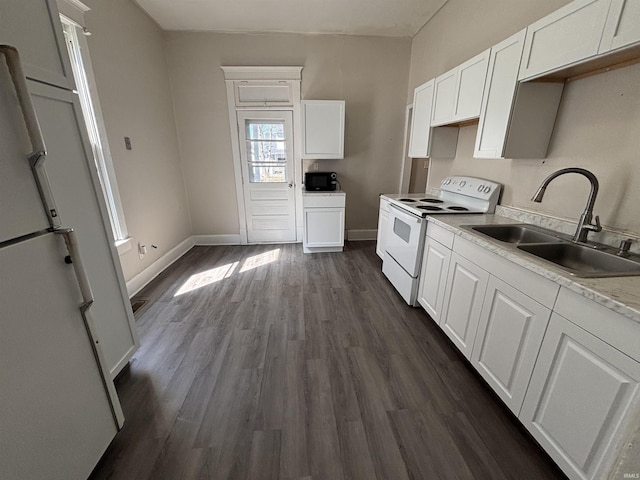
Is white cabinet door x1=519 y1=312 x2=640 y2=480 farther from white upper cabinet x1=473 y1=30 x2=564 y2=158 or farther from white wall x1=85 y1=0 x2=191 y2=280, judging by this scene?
white wall x1=85 y1=0 x2=191 y2=280

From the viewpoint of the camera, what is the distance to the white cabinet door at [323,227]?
147 inches

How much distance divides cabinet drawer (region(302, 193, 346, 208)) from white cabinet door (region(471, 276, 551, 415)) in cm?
246

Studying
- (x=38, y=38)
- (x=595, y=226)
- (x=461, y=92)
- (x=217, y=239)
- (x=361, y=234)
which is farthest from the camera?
(x=361, y=234)

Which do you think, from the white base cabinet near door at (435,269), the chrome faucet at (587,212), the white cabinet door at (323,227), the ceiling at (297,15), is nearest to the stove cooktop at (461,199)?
the white base cabinet near door at (435,269)

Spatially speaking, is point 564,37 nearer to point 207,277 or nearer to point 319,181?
point 319,181

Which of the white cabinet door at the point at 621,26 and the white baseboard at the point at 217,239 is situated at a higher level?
the white cabinet door at the point at 621,26

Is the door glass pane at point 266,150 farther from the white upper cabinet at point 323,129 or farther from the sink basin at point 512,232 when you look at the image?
the sink basin at point 512,232

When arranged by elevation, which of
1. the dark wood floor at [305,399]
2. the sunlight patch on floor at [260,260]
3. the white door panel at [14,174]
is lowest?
the dark wood floor at [305,399]

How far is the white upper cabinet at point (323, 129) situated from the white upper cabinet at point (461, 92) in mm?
1377

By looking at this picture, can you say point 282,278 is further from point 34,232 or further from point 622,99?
point 622,99

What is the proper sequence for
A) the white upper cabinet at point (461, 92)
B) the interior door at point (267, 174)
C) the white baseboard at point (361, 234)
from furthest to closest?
the white baseboard at point (361, 234)
the interior door at point (267, 174)
the white upper cabinet at point (461, 92)

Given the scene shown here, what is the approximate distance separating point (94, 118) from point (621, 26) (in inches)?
138

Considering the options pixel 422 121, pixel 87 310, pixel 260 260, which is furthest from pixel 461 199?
pixel 87 310

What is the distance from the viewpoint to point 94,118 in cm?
231
